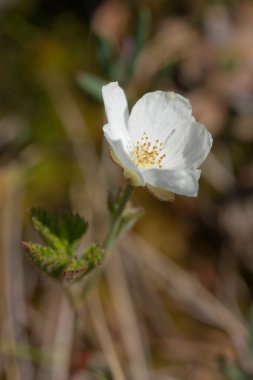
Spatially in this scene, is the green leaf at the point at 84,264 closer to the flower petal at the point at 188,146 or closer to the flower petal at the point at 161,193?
the flower petal at the point at 161,193

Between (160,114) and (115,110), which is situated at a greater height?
(115,110)

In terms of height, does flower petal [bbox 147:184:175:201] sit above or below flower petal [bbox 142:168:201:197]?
below

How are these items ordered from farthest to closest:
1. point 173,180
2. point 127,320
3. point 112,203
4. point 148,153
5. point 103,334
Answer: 1. point 127,320
2. point 103,334
3. point 148,153
4. point 112,203
5. point 173,180

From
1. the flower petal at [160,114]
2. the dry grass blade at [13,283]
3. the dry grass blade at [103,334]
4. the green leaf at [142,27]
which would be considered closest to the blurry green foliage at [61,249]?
the flower petal at [160,114]

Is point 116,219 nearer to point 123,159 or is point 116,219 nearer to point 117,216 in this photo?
point 117,216

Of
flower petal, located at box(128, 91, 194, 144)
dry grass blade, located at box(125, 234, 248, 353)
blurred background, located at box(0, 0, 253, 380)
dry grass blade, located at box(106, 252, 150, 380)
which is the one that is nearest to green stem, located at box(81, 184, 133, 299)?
flower petal, located at box(128, 91, 194, 144)

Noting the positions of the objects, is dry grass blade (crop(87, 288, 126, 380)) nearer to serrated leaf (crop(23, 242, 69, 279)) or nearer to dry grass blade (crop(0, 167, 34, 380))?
dry grass blade (crop(0, 167, 34, 380))

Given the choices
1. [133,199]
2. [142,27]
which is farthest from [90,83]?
[133,199]
